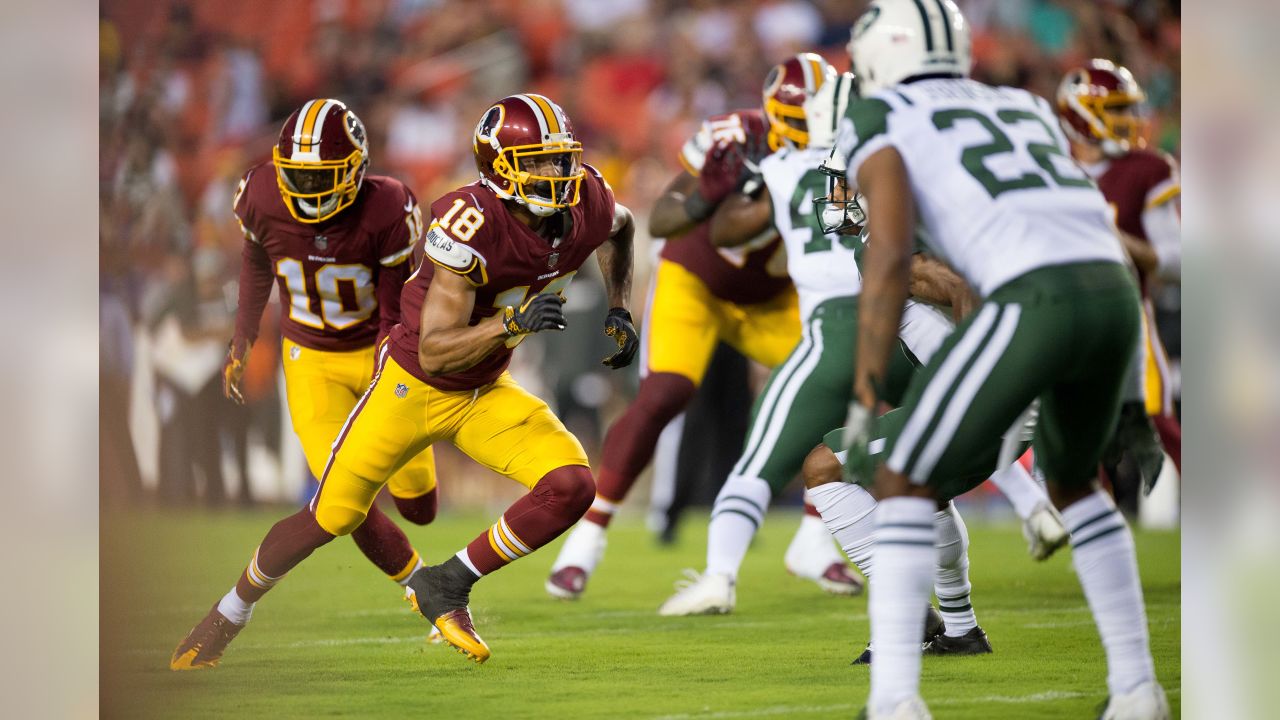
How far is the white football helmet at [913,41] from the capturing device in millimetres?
2793

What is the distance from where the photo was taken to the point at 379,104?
28.9 feet

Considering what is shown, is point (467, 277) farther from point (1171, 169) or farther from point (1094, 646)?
point (1171, 169)

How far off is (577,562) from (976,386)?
2.51 m

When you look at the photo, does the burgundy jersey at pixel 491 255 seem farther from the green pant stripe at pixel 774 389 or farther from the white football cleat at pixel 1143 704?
the white football cleat at pixel 1143 704

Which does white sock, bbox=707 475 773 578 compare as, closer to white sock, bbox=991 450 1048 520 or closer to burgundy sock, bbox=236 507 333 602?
white sock, bbox=991 450 1048 520

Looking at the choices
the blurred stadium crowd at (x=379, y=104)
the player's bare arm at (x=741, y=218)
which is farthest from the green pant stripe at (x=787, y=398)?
→ the blurred stadium crowd at (x=379, y=104)

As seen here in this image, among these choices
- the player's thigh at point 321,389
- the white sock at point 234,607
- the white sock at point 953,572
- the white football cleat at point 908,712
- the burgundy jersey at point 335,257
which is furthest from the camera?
the player's thigh at point 321,389

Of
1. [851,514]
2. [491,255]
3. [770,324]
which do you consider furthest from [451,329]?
[770,324]

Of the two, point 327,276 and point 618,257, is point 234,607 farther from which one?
point 618,257

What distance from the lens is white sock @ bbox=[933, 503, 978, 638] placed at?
11.5 ft

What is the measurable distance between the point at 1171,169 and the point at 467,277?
8.95 feet

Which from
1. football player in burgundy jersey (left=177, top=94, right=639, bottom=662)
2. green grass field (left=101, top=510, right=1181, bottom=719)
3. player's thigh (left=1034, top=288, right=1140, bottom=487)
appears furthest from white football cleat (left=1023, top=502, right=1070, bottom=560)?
player's thigh (left=1034, top=288, right=1140, bottom=487)

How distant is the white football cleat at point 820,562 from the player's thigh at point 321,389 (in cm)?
165
